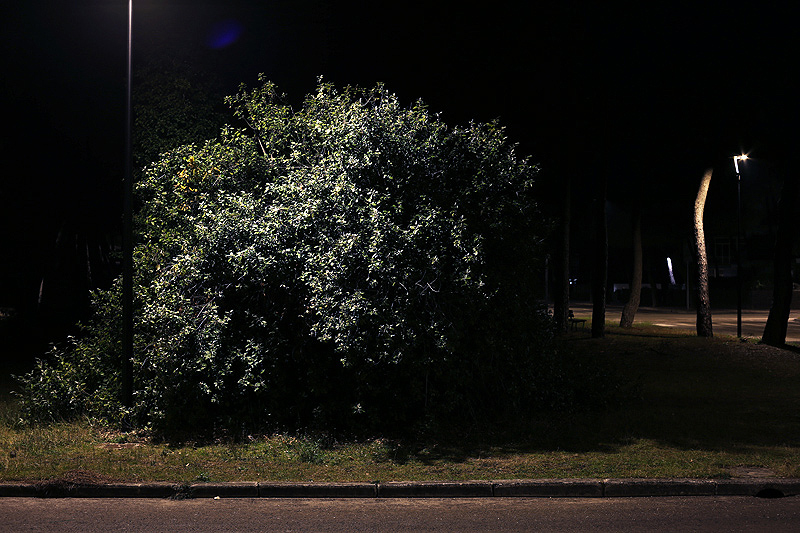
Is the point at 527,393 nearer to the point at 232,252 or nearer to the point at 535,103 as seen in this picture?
the point at 232,252

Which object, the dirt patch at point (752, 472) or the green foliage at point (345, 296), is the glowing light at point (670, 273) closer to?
the green foliage at point (345, 296)

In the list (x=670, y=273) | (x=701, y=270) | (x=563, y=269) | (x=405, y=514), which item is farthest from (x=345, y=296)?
(x=670, y=273)

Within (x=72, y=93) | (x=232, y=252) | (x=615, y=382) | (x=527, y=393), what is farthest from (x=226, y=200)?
(x=72, y=93)

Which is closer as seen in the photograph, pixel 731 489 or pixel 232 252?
pixel 731 489

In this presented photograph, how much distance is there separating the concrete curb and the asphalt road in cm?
12

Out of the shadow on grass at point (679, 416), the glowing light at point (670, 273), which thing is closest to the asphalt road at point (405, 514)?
the shadow on grass at point (679, 416)

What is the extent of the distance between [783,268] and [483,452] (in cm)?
1632

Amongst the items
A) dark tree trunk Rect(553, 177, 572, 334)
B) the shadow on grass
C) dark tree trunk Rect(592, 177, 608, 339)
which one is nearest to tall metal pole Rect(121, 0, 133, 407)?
the shadow on grass

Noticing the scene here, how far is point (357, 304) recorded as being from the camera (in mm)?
9672

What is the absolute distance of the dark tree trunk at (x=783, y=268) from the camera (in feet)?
72.9

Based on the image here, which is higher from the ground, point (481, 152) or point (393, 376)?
point (481, 152)

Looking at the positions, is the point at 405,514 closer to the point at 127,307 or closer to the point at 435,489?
the point at 435,489

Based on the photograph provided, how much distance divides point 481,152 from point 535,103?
15.8 metres

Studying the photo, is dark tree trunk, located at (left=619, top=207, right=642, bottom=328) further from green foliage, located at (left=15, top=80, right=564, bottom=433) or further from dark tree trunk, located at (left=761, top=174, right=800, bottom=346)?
green foliage, located at (left=15, top=80, right=564, bottom=433)
